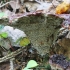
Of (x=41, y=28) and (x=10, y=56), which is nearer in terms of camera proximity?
(x=41, y=28)

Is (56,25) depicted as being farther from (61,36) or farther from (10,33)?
(10,33)

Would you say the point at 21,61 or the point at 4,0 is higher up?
the point at 4,0

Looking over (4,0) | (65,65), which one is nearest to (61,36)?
(65,65)

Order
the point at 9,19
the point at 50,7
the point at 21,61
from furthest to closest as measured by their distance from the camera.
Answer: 1. the point at 50,7
2. the point at 21,61
3. the point at 9,19

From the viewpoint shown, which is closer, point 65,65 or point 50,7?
point 65,65

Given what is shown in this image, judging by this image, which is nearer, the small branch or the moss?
the moss

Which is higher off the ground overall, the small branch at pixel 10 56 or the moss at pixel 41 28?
the moss at pixel 41 28

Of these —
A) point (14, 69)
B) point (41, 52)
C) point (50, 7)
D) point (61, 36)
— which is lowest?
point (14, 69)

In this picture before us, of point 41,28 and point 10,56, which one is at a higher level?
point 41,28

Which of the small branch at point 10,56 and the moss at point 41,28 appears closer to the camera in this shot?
the moss at point 41,28

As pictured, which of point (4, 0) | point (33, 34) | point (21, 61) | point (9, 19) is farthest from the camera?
point (4, 0)

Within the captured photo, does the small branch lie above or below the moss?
below
